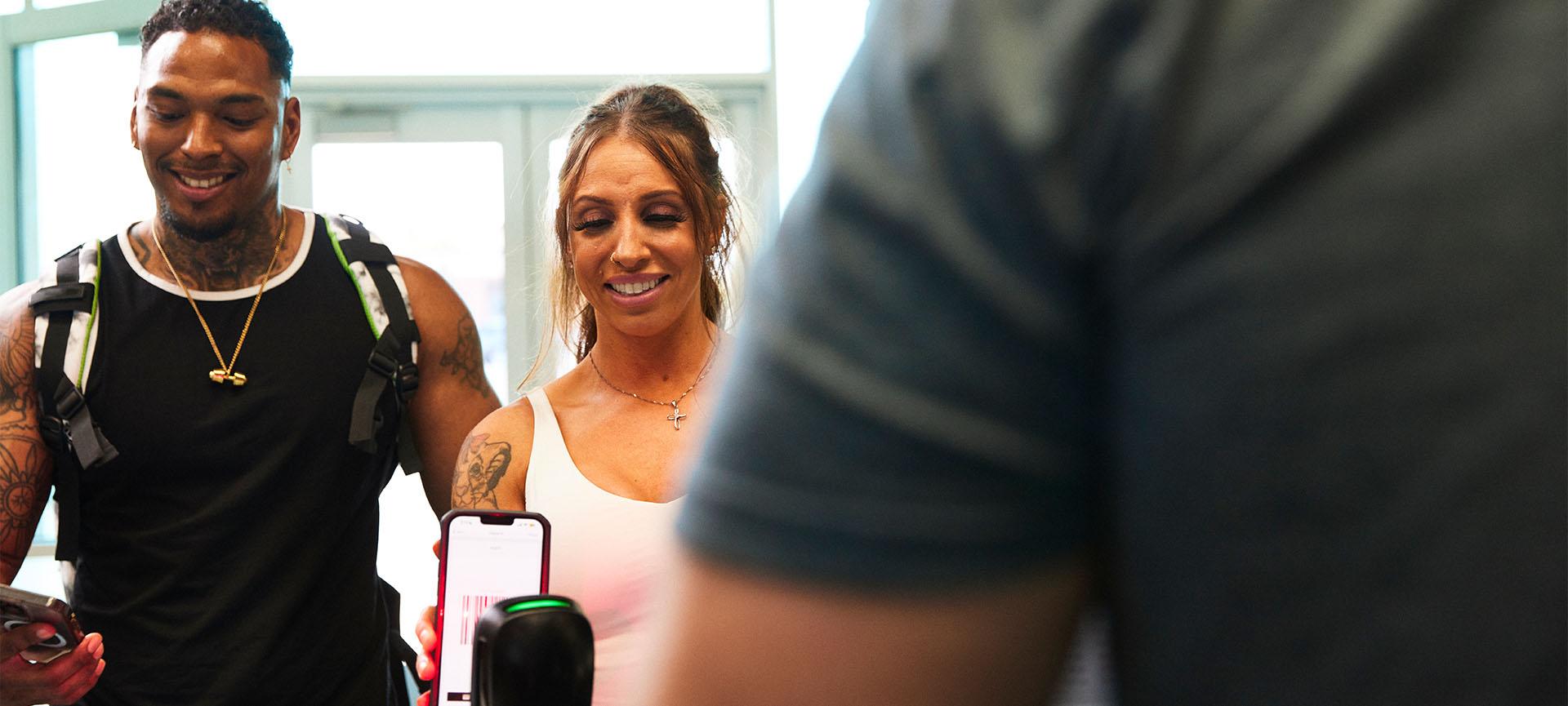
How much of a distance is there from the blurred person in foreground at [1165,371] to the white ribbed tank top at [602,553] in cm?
118

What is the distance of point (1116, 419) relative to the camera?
0.28m

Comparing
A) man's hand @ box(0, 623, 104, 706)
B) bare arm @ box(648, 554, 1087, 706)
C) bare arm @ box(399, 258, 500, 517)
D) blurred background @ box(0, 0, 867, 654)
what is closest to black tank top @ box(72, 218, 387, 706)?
bare arm @ box(399, 258, 500, 517)

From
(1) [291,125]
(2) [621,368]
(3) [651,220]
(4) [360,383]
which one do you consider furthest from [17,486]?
(3) [651,220]

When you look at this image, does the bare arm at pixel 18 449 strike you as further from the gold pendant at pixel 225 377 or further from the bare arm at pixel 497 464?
the bare arm at pixel 497 464

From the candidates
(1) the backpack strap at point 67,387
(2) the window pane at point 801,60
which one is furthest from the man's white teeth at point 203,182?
(2) the window pane at point 801,60

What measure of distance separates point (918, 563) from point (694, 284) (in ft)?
4.86

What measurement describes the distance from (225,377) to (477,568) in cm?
81

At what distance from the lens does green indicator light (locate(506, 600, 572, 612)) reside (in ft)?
1.57

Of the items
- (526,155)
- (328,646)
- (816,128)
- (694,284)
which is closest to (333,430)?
(328,646)

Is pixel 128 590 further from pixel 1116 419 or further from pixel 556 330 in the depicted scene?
pixel 1116 419

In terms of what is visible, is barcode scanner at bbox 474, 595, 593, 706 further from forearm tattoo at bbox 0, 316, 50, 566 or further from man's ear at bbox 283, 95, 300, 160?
man's ear at bbox 283, 95, 300, 160

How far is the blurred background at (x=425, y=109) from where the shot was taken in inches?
169

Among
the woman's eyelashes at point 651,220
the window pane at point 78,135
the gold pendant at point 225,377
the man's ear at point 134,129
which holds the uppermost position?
the window pane at point 78,135

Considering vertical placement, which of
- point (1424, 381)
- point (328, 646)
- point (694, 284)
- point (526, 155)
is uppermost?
point (526, 155)
